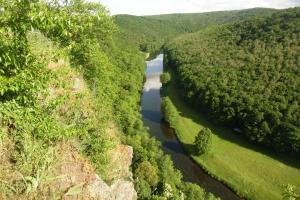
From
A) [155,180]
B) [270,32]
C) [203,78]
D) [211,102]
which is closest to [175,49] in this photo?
[270,32]

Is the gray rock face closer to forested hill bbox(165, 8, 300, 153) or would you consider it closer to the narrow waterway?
the narrow waterway

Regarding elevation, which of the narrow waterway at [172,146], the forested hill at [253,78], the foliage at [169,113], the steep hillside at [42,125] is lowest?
the narrow waterway at [172,146]

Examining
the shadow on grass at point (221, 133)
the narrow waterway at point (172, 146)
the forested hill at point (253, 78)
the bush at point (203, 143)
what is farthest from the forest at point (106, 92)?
the bush at point (203, 143)

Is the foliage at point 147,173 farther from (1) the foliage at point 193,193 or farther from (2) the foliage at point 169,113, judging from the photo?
(2) the foliage at point 169,113

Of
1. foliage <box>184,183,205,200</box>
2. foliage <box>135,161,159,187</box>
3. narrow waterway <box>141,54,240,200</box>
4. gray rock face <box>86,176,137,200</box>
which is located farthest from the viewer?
narrow waterway <box>141,54,240,200</box>

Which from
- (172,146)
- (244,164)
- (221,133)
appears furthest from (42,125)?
(221,133)

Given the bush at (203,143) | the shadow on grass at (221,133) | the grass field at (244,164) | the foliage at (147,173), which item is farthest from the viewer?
the shadow on grass at (221,133)

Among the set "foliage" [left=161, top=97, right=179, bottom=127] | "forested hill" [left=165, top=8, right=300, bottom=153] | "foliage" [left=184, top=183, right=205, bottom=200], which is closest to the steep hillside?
"foliage" [left=184, top=183, right=205, bottom=200]
